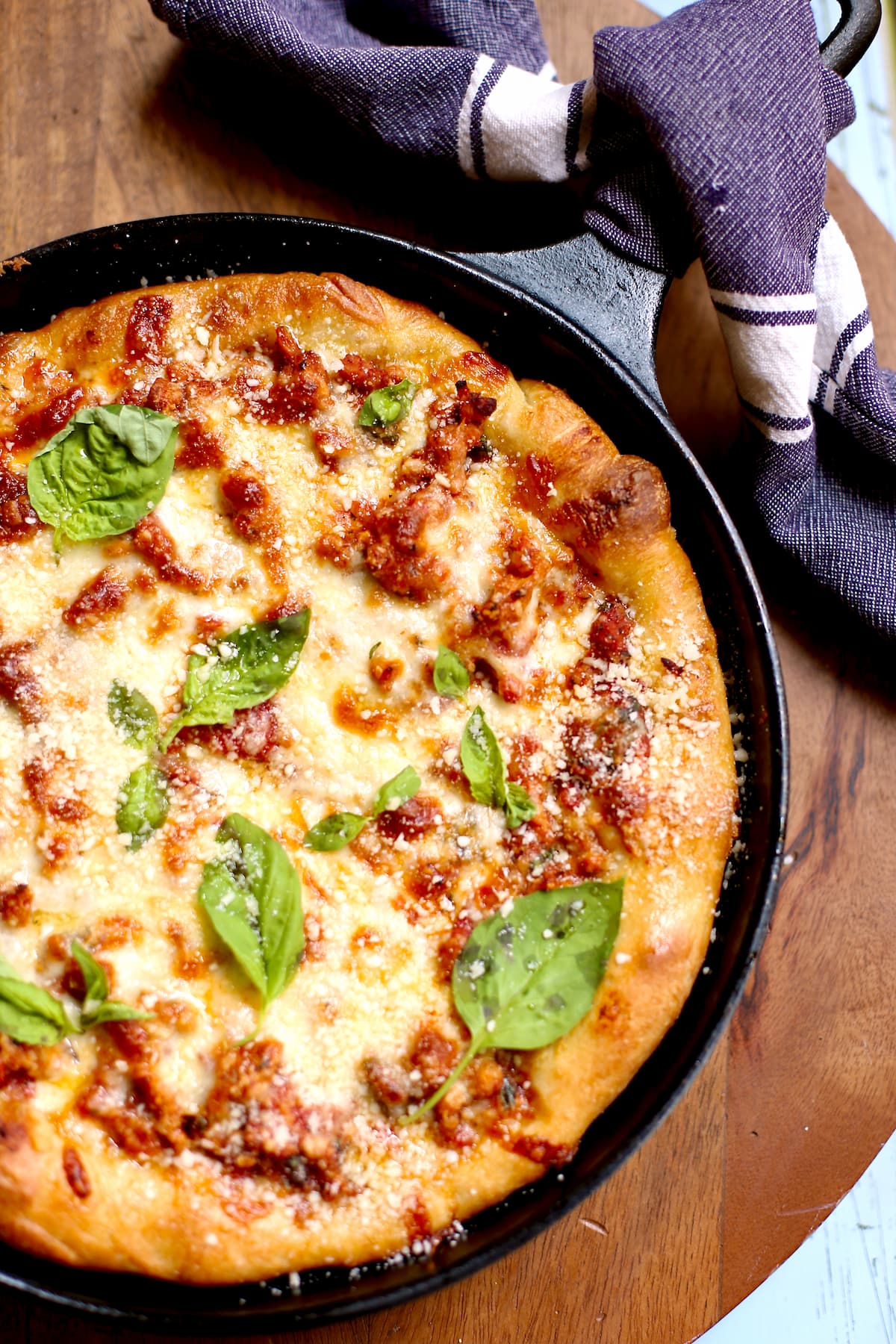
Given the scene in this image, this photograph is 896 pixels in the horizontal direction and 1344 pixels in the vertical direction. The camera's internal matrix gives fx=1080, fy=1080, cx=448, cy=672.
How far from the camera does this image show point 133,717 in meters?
2.21

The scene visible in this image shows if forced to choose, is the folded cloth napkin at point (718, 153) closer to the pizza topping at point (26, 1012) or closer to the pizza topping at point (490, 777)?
the pizza topping at point (490, 777)

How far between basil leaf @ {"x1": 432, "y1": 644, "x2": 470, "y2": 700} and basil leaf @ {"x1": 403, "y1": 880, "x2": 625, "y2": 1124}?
0.45 metres

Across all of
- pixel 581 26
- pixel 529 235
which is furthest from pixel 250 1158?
pixel 581 26

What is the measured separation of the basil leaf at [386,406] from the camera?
2.37m

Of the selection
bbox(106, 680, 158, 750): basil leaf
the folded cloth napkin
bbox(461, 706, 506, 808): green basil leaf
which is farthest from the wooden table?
bbox(106, 680, 158, 750): basil leaf

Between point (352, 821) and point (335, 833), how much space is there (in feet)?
0.15

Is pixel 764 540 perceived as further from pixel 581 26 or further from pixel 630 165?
pixel 581 26

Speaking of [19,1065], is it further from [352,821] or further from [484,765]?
[484,765]

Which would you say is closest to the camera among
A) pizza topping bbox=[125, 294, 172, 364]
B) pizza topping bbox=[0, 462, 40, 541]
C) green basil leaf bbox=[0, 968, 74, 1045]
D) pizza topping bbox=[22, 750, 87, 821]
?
green basil leaf bbox=[0, 968, 74, 1045]

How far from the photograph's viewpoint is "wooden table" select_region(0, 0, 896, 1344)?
241cm

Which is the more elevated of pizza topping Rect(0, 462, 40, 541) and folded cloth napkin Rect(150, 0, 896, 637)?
folded cloth napkin Rect(150, 0, 896, 637)

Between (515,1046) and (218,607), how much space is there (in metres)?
1.08

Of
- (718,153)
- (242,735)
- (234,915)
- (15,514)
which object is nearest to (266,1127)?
(234,915)

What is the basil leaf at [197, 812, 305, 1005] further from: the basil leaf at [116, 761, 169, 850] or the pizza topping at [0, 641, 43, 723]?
the pizza topping at [0, 641, 43, 723]
